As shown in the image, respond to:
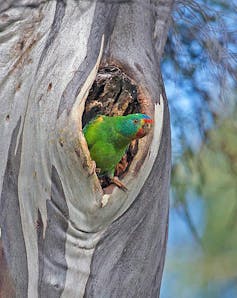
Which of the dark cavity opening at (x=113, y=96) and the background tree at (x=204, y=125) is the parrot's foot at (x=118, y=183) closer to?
the dark cavity opening at (x=113, y=96)

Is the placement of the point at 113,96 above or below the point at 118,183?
above

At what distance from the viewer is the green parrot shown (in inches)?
48.2

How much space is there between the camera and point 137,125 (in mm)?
1217

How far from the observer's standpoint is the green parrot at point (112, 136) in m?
1.22

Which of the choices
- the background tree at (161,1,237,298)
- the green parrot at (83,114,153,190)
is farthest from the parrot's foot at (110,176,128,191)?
the background tree at (161,1,237,298)

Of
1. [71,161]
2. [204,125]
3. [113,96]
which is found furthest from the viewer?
[204,125]

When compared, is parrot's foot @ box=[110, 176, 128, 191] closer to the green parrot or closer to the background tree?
the green parrot

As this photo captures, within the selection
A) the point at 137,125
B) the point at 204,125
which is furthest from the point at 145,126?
the point at 204,125

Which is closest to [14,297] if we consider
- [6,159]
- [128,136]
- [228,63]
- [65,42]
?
[6,159]

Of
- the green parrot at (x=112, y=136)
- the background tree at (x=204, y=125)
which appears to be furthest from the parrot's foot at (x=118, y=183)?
the background tree at (x=204, y=125)

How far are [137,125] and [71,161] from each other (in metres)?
0.14

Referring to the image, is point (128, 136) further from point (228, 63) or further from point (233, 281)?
point (233, 281)

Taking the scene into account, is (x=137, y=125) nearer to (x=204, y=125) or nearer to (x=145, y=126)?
(x=145, y=126)

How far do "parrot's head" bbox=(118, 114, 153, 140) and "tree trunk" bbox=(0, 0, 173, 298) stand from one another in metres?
0.03
